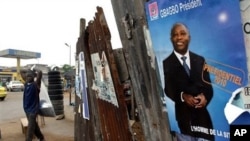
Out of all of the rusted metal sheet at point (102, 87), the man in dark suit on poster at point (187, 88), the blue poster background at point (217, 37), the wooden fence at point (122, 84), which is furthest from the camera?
the rusted metal sheet at point (102, 87)

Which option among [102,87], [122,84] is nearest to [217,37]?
[122,84]

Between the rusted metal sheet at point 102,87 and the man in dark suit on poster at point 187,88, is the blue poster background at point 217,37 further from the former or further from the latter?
the rusted metal sheet at point 102,87

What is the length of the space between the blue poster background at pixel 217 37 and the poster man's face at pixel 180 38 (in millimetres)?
38

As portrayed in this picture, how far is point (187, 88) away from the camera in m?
2.16

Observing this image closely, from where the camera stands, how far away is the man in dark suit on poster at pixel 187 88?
6.60 feet

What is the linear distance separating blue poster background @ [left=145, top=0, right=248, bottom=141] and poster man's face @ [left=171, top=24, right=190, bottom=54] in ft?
0.13

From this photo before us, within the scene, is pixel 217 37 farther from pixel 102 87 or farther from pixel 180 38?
pixel 102 87

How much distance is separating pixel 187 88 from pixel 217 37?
1.45 ft

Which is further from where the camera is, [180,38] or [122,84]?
[122,84]

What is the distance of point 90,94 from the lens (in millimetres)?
4559

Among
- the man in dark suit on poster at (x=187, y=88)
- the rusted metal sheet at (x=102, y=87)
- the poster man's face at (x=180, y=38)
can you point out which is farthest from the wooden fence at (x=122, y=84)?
the poster man's face at (x=180, y=38)

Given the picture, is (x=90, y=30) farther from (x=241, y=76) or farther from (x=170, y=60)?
(x=241, y=76)

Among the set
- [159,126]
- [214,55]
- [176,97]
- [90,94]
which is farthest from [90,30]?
[214,55]

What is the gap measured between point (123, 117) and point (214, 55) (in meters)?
1.75
